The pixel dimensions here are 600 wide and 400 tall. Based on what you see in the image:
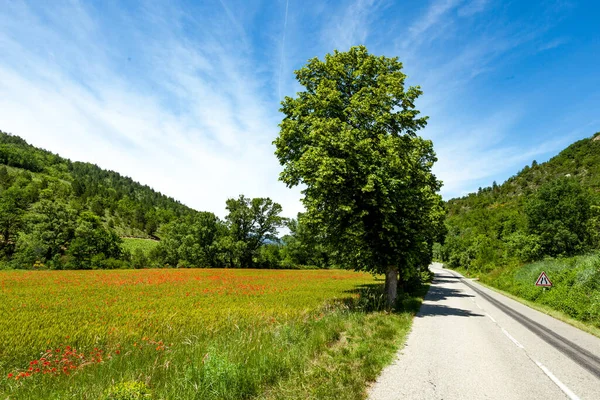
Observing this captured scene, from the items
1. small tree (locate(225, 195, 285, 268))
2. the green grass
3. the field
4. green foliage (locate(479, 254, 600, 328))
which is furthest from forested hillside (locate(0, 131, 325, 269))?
the field

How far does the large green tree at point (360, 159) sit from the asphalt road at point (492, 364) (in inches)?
188

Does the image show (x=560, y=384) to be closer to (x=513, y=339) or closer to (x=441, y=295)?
(x=513, y=339)

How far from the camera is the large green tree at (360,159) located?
543 inches

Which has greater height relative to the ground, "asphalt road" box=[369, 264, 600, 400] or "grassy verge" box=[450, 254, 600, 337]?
"grassy verge" box=[450, 254, 600, 337]

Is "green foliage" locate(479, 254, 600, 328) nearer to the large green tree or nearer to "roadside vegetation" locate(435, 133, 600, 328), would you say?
"roadside vegetation" locate(435, 133, 600, 328)

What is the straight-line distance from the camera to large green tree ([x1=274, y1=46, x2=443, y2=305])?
543 inches

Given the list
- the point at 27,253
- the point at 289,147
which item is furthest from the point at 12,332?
the point at 27,253

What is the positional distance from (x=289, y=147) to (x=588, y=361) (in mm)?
13531

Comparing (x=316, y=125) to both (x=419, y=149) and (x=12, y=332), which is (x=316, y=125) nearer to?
(x=419, y=149)

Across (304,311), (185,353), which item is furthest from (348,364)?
(304,311)

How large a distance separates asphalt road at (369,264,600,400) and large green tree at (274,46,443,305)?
15.7 ft

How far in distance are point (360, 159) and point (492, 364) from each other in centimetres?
901

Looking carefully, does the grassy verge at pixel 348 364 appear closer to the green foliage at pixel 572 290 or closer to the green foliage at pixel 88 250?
the green foliage at pixel 572 290

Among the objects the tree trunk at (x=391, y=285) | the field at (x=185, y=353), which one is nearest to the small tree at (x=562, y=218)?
the tree trunk at (x=391, y=285)
